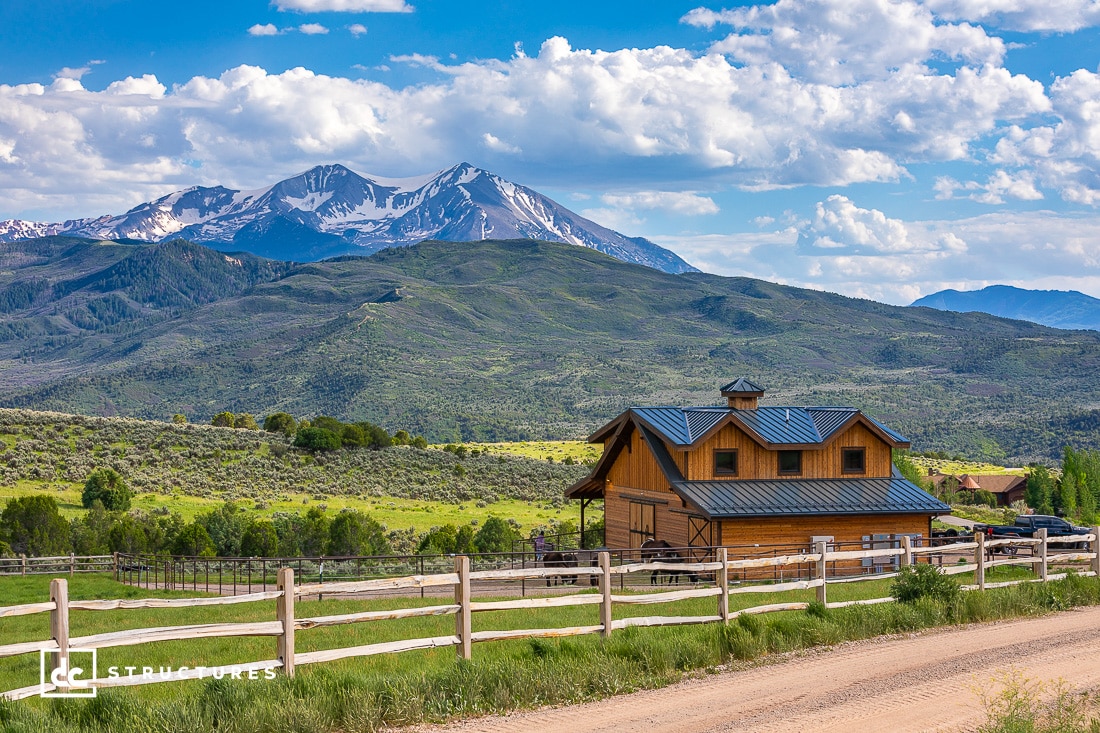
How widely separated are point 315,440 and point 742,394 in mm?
39122

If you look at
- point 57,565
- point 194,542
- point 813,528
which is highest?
point 813,528

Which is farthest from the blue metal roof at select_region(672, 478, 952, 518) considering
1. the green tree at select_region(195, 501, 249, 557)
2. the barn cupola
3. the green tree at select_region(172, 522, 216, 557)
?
the green tree at select_region(195, 501, 249, 557)

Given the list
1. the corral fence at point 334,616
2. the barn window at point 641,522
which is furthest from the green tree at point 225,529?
the corral fence at point 334,616

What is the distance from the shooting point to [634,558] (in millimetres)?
37281

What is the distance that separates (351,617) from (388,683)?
1060 millimetres

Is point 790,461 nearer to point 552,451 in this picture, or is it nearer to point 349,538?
point 349,538

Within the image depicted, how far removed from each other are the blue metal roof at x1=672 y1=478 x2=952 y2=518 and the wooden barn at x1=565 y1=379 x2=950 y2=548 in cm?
3

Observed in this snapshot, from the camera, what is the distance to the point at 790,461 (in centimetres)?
3562

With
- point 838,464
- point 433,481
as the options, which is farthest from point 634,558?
point 433,481

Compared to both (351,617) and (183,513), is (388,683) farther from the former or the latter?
(183,513)

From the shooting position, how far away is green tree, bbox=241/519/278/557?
42188 mm

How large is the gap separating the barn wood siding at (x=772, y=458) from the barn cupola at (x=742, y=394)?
2427 mm

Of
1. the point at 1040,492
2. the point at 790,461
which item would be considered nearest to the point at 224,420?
the point at 790,461

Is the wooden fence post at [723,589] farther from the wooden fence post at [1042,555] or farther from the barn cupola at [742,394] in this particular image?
the barn cupola at [742,394]
